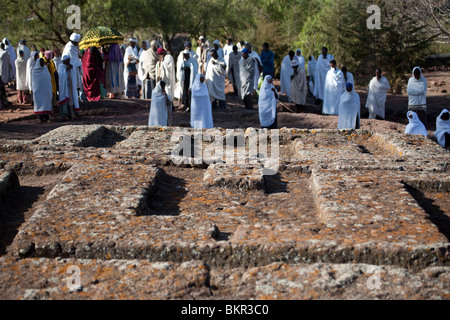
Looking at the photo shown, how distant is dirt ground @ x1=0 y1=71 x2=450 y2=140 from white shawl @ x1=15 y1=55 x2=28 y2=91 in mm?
545

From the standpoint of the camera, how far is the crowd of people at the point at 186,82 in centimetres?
1087

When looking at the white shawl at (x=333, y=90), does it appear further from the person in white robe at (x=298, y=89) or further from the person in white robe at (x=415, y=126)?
the person in white robe at (x=415, y=126)

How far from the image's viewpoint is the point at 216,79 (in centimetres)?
1475

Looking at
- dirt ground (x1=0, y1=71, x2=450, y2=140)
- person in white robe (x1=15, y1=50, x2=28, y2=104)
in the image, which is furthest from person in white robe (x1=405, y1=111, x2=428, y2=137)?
person in white robe (x1=15, y1=50, x2=28, y2=104)

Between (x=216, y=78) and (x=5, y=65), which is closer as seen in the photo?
(x=216, y=78)

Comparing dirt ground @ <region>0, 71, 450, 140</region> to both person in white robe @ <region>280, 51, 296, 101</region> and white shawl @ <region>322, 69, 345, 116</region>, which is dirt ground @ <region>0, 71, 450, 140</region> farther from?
person in white robe @ <region>280, 51, 296, 101</region>

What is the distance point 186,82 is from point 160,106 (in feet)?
12.0

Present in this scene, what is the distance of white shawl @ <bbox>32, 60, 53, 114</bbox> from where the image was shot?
12.7 meters

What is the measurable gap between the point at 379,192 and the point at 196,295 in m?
1.81

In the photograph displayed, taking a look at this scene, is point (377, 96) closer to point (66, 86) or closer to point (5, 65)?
point (66, 86)

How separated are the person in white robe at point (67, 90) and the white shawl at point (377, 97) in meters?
7.40

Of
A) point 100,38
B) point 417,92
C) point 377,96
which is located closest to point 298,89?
point 377,96

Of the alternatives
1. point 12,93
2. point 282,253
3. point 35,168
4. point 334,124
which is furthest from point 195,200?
point 12,93

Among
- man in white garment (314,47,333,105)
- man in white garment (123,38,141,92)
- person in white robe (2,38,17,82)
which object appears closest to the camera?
man in white garment (123,38,141,92)
